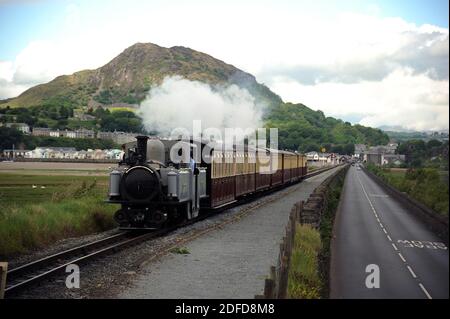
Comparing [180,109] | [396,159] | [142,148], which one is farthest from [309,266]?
[180,109]

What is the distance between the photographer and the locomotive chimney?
20.8 meters

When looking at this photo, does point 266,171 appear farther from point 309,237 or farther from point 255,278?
point 255,278

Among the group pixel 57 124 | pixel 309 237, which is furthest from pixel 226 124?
pixel 57 124

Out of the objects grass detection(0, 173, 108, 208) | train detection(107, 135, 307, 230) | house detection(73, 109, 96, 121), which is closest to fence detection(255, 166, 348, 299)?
train detection(107, 135, 307, 230)

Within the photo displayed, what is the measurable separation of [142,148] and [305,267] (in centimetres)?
949

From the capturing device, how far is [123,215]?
21578mm

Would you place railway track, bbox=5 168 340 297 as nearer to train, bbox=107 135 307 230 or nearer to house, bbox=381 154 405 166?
train, bbox=107 135 307 230

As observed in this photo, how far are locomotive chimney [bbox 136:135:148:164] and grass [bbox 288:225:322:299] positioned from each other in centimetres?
612

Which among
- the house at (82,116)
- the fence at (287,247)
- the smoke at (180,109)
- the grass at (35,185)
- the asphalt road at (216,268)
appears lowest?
the asphalt road at (216,268)

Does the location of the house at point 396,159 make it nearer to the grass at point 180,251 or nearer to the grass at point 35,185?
the grass at point 180,251

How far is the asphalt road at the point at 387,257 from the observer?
26.4 feet

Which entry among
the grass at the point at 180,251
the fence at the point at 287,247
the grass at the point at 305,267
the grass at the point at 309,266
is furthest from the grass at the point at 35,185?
the grass at the point at 305,267

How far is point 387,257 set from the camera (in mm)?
17172

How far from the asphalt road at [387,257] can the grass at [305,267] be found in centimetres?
45
